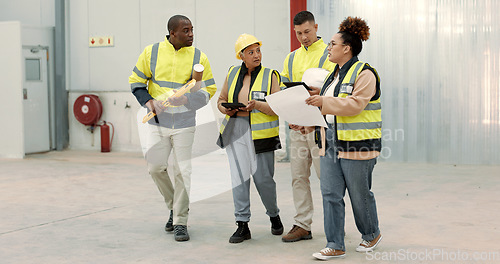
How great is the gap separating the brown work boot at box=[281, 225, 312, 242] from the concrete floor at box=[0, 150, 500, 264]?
5 cm

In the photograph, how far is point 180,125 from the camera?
5.07m

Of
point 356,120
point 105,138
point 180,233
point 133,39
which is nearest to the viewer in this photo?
point 356,120

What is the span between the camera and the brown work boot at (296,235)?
190 inches

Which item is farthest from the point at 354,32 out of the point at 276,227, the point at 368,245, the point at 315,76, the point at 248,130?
the point at 276,227

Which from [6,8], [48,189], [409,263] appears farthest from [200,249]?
[6,8]

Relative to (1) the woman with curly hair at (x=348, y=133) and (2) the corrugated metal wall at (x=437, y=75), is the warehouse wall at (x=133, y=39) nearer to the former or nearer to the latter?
(2) the corrugated metal wall at (x=437, y=75)

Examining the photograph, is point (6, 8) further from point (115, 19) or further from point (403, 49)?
point (403, 49)

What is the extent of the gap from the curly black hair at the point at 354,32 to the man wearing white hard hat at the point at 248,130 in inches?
31.4

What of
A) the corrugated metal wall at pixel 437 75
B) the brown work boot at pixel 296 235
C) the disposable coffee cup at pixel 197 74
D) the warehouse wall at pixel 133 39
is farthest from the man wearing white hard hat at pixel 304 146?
the warehouse wall at pixel 133 39

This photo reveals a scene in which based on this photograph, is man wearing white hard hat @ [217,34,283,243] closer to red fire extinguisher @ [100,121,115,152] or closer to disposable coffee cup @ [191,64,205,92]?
disposable coffee cup @ [191,64,205,92]

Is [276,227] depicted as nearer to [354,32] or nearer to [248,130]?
[248,130]

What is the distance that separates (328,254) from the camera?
4.31 meters

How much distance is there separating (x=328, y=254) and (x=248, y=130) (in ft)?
3.72

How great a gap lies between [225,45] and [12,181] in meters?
3.96
